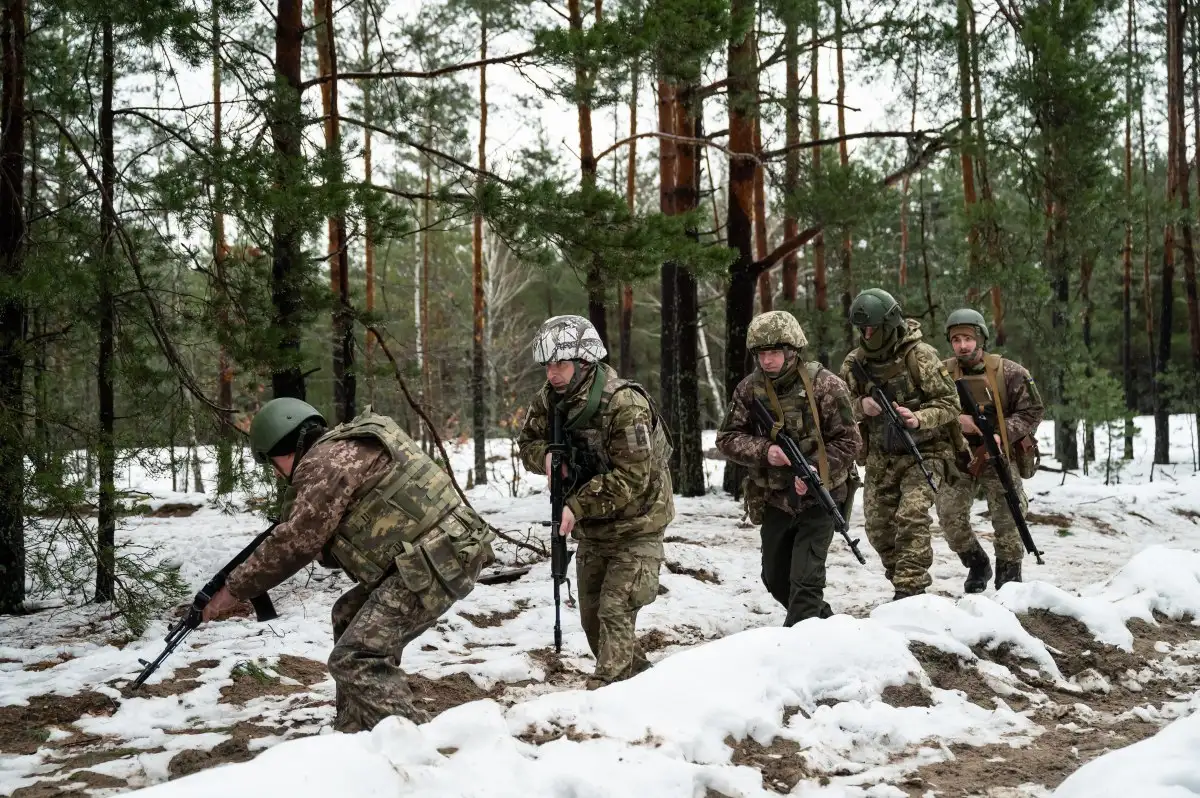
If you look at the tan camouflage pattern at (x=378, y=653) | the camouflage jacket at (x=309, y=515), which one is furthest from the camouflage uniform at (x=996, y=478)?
the camouflage jacket at (x=309, y=515)

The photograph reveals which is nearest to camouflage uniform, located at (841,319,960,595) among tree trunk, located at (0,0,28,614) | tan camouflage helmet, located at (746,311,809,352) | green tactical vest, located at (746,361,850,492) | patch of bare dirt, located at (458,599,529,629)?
green tactical vest, located at (746,361,850,492)

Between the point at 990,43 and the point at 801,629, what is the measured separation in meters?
8.37

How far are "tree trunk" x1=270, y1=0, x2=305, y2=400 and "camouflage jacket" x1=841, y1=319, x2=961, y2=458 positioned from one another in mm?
3867

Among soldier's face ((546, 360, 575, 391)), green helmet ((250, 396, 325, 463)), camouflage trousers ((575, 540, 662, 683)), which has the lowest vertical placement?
camouflage trousers ((575, 540, 662, 683))

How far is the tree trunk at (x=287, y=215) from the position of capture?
6.03m

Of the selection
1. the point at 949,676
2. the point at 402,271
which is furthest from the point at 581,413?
the point at 402,271

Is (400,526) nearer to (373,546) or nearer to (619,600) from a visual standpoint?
(373,546)

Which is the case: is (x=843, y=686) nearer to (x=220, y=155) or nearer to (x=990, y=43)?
(x=220, y=155)

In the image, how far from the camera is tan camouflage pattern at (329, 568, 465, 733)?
3967mm

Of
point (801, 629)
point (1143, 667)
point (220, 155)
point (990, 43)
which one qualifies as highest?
point (990, 43)

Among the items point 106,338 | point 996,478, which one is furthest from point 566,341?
point 996,478

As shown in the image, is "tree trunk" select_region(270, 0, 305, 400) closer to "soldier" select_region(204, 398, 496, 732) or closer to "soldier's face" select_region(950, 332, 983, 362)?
"soldier" select_region(204, 398, 496, 732)

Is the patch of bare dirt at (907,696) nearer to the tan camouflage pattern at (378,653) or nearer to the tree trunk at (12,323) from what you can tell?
the tan camouflage pattern at (378,653)

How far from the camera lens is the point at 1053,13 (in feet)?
34.6
